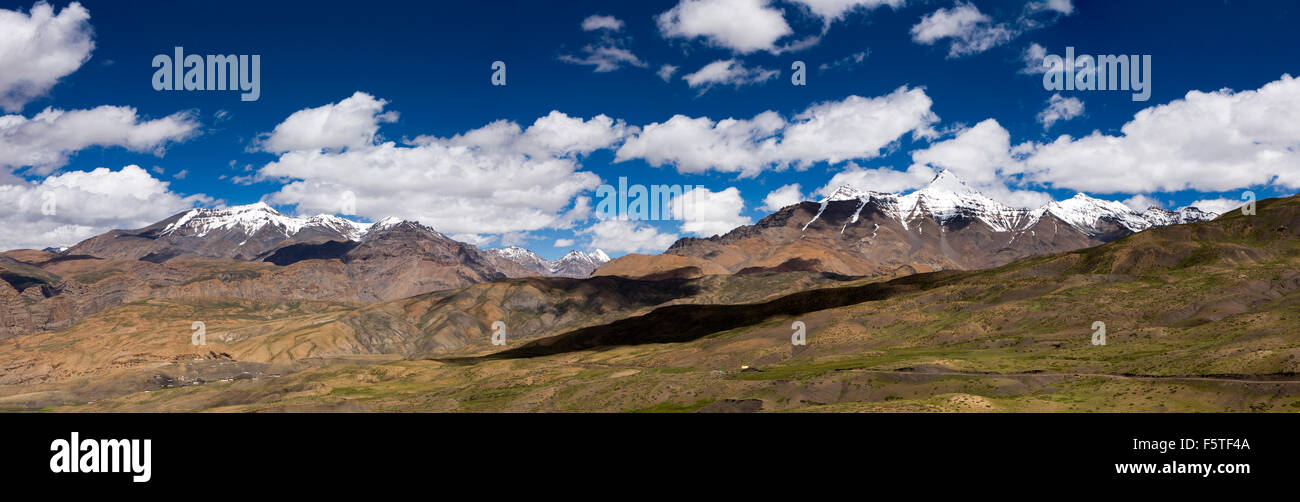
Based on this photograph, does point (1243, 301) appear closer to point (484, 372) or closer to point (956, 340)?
point (956, 340)

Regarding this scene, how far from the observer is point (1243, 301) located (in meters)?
146
